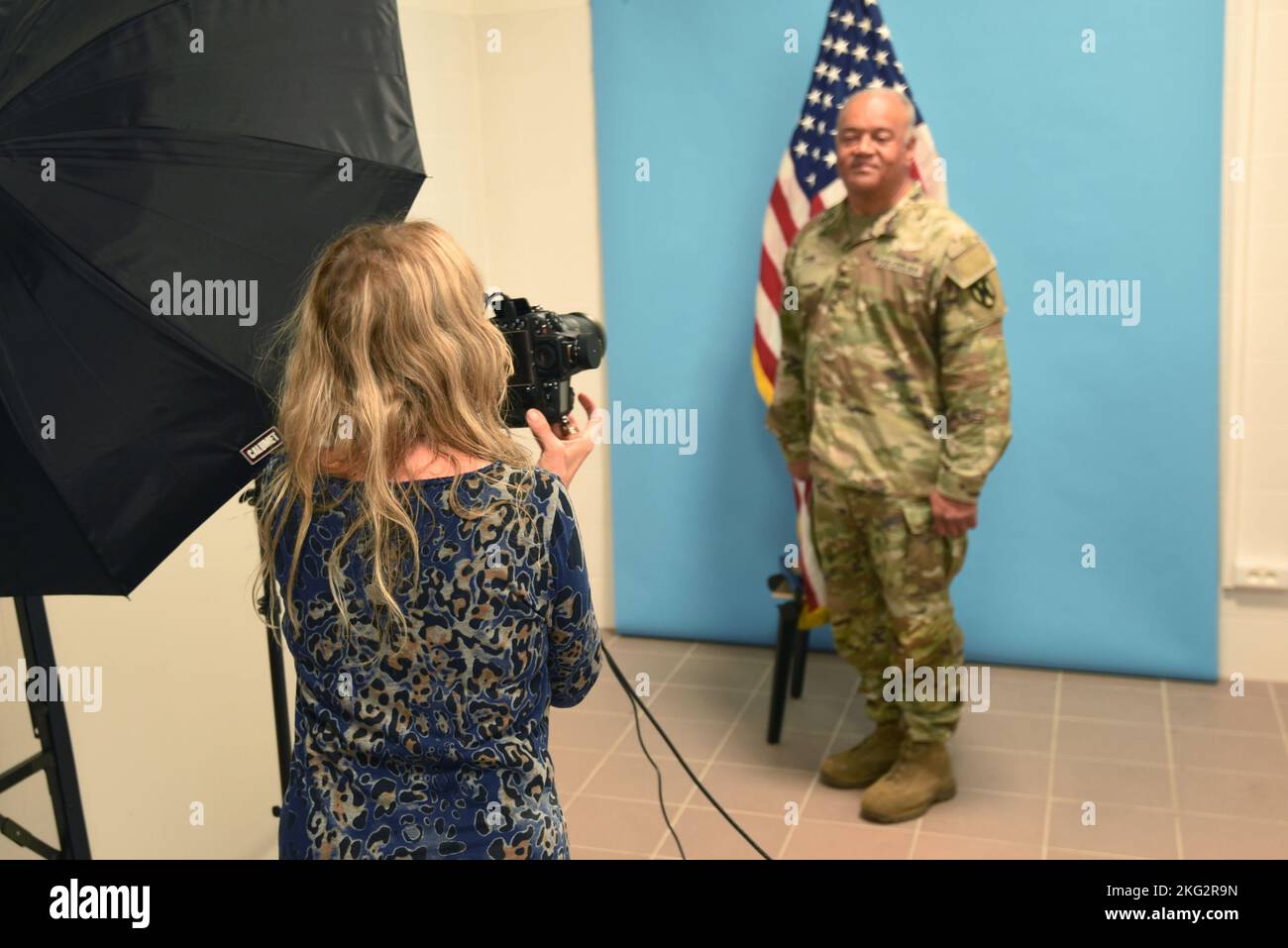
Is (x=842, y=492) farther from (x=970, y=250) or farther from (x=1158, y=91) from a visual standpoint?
(x=1158, y=91)

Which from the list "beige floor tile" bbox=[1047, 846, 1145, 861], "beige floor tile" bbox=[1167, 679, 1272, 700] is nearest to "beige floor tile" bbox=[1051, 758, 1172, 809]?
"beige floor tile" bbox=[1047, 846, 1145, 861]

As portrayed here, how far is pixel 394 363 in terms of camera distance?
4.65 ft

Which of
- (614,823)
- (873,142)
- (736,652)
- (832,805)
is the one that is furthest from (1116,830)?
(873,142)

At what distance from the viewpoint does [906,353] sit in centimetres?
309

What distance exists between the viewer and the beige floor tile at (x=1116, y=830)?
2967mm

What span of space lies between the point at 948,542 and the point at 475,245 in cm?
205

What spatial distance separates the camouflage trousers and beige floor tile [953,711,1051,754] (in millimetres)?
348

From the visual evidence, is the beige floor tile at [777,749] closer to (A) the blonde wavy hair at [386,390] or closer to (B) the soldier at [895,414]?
(B) the soldier at [895,414]

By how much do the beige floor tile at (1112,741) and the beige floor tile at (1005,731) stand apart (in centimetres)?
5

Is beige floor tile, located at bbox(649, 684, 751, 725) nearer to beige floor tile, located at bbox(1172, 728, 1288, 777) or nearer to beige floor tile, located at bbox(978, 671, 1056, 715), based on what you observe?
beige floor tile, located at bbox(978, 671, 1056, 715)

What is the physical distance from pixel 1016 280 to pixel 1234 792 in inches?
60.2

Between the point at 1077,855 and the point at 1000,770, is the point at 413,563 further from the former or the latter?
the point at 1000,770

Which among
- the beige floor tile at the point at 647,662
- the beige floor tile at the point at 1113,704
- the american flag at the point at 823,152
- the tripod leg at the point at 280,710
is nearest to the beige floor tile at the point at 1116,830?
the beige floor tile at the point at 1113,704
